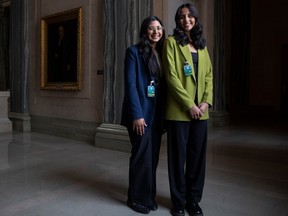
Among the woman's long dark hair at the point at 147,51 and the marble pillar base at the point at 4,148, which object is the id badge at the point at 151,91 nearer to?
the woman's long dark hair at the point at 147,51

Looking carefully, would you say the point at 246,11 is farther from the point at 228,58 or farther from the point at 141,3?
the point at 141,3

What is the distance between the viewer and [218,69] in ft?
31.9

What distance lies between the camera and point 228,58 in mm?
14031

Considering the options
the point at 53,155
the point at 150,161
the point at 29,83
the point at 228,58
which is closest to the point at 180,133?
the point at 150,161

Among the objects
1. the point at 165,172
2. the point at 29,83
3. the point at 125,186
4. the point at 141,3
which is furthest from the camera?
the point at 29,83

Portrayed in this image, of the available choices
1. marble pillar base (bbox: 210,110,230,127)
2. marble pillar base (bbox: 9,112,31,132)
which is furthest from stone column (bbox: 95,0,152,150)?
marble pillar base (bbox: 210,110,230,127)

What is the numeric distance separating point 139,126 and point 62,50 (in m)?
5.30

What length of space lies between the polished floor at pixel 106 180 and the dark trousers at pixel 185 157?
0.27 metres

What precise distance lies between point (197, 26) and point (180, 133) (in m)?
1.00

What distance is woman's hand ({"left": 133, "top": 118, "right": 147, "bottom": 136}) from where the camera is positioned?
283 centimetres

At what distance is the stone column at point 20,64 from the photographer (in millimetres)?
8359

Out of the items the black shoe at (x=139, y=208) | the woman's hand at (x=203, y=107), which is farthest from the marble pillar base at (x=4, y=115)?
the woman's hand at (x=203, y=107)

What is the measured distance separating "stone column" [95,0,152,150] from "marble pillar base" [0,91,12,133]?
3.46 meters

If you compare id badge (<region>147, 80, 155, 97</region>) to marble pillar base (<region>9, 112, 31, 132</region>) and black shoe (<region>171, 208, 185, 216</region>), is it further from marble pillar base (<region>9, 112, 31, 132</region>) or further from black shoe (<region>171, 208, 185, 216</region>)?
marble pillar base (<region>9, 112, 31, 132</region>)
